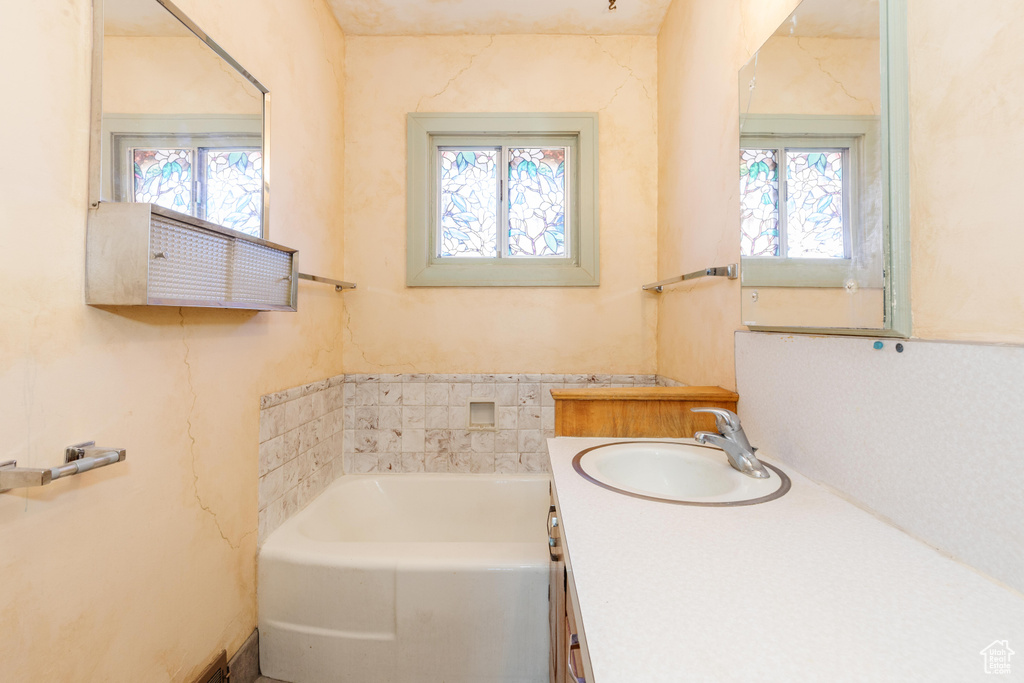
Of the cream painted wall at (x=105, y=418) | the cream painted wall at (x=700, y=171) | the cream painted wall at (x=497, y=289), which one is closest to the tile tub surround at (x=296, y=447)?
the cream painted wall at (x=105, y=418)

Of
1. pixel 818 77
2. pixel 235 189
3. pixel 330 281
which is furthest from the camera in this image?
A: pixel 330 281

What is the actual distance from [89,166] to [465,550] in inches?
53.1

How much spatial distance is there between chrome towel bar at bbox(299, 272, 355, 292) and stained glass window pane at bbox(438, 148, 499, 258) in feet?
1.61

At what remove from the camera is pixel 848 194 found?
2.72 ft

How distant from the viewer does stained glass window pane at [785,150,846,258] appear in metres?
0.86

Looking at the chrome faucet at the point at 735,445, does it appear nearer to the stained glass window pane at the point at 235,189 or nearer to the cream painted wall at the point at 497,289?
the cream painted wall at the point at 497,289

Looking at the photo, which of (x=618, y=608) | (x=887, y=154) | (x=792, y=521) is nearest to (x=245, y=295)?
(x=618, y=608)

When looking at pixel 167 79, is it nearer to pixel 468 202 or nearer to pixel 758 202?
pixel 468 202

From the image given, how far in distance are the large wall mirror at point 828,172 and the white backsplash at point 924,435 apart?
8cm

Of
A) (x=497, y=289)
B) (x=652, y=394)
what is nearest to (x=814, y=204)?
(x=652, y=394)

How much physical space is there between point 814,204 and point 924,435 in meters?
0.53

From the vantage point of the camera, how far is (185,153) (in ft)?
3.41

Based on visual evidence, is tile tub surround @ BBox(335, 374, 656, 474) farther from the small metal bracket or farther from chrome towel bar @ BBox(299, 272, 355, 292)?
the small metal bracket

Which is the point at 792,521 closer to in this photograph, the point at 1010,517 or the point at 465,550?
the point at 1010,517
